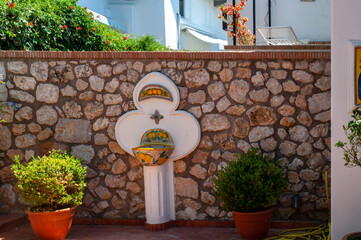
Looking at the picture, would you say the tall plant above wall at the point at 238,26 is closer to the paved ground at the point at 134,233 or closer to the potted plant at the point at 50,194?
the paved ground at the point at 134,233

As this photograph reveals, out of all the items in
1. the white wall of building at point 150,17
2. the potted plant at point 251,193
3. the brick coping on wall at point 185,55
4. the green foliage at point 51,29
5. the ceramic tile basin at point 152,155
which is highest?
the white wall of building at point 150,17

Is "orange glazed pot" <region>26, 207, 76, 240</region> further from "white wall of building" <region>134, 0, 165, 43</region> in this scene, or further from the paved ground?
"white wall of building" <region>134, 0, 165, 43</region>

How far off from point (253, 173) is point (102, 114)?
8.46ft

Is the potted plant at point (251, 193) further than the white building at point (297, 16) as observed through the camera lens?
No

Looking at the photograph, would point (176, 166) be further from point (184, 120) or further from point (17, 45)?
point (17, 45)

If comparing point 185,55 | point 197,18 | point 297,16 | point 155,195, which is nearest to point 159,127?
Result: point 155,195

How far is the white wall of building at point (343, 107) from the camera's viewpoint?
214 inches

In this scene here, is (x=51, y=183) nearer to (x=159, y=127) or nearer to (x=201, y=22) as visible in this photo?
(x=159, y=127)

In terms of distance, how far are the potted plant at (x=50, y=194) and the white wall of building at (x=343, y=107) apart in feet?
11.4

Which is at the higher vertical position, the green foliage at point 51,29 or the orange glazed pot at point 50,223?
the green foliage at point 51,29

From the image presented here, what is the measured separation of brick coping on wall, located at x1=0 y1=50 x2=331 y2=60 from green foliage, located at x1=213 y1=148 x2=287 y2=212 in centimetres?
157

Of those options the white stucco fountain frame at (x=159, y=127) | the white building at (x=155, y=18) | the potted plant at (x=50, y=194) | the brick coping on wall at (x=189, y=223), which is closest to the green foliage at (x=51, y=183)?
the potted plant at (x=50, y=194)

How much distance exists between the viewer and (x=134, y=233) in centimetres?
684

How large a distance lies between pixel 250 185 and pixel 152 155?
149 cm
